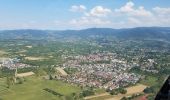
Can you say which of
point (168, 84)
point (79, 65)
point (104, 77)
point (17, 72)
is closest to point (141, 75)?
point (104, 77)

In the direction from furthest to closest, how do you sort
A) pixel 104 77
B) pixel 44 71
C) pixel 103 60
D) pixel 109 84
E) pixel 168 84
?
pixel 103 60, pixel 44 71, pixel 104 77, pixel 109 84, pixel 168 84

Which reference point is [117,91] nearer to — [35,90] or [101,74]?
[35,90]

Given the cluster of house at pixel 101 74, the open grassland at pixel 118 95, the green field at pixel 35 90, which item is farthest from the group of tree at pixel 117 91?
the green field at pixel 35 90

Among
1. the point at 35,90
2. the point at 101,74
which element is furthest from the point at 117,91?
the point at 101,74

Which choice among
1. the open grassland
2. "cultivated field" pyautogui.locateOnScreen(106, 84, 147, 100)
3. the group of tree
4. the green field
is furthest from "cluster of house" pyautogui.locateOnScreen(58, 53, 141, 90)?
the green field

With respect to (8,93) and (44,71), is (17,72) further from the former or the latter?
(8,93)

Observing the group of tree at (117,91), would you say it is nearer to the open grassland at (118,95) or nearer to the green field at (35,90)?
the open grassland at (118,95)

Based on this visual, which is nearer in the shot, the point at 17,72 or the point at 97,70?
the point at 17,72
